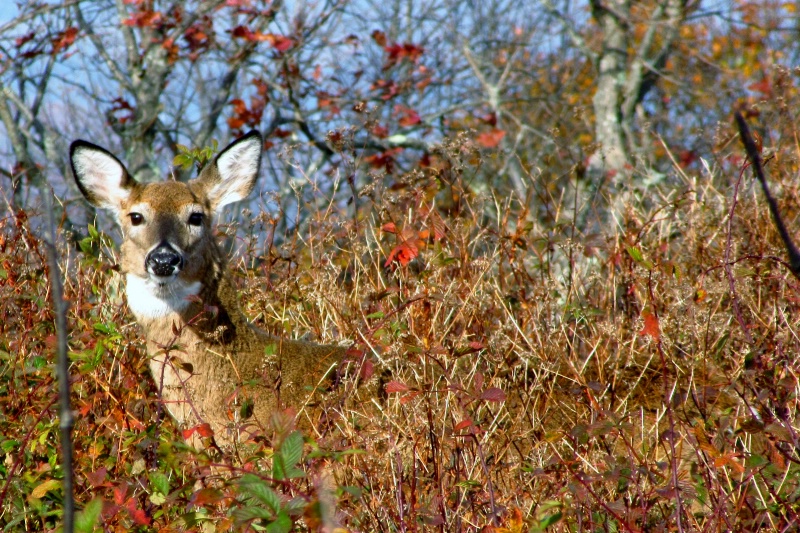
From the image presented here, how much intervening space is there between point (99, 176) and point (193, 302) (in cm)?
99

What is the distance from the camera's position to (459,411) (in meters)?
3.09

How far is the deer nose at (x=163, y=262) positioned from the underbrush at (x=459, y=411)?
248mm

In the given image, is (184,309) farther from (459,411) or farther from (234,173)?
(459,411)

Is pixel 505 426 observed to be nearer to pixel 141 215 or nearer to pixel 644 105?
pixel 141 215

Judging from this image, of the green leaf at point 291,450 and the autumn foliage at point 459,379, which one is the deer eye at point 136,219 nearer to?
the autumn foliage at point 459,379

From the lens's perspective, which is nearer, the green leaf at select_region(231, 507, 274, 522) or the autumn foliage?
the green leaf at select_region(231, 507, 274, 522)

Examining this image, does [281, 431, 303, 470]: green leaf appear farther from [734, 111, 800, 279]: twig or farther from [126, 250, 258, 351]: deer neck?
[126, 250, 258, 351]: deer neck

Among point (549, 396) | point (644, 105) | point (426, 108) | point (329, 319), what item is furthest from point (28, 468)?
point (644, 105)

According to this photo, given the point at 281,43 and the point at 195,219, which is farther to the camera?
the point at 281,43

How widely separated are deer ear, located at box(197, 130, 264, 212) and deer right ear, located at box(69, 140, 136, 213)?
39cm

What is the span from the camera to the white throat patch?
13.9 feet

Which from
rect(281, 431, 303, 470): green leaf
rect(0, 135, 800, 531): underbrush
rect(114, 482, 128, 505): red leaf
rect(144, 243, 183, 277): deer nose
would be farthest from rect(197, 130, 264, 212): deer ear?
rect(281, 431, 303, 470): green leaf

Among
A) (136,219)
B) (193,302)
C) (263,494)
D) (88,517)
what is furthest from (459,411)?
(136,219)

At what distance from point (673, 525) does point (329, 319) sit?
217cm
